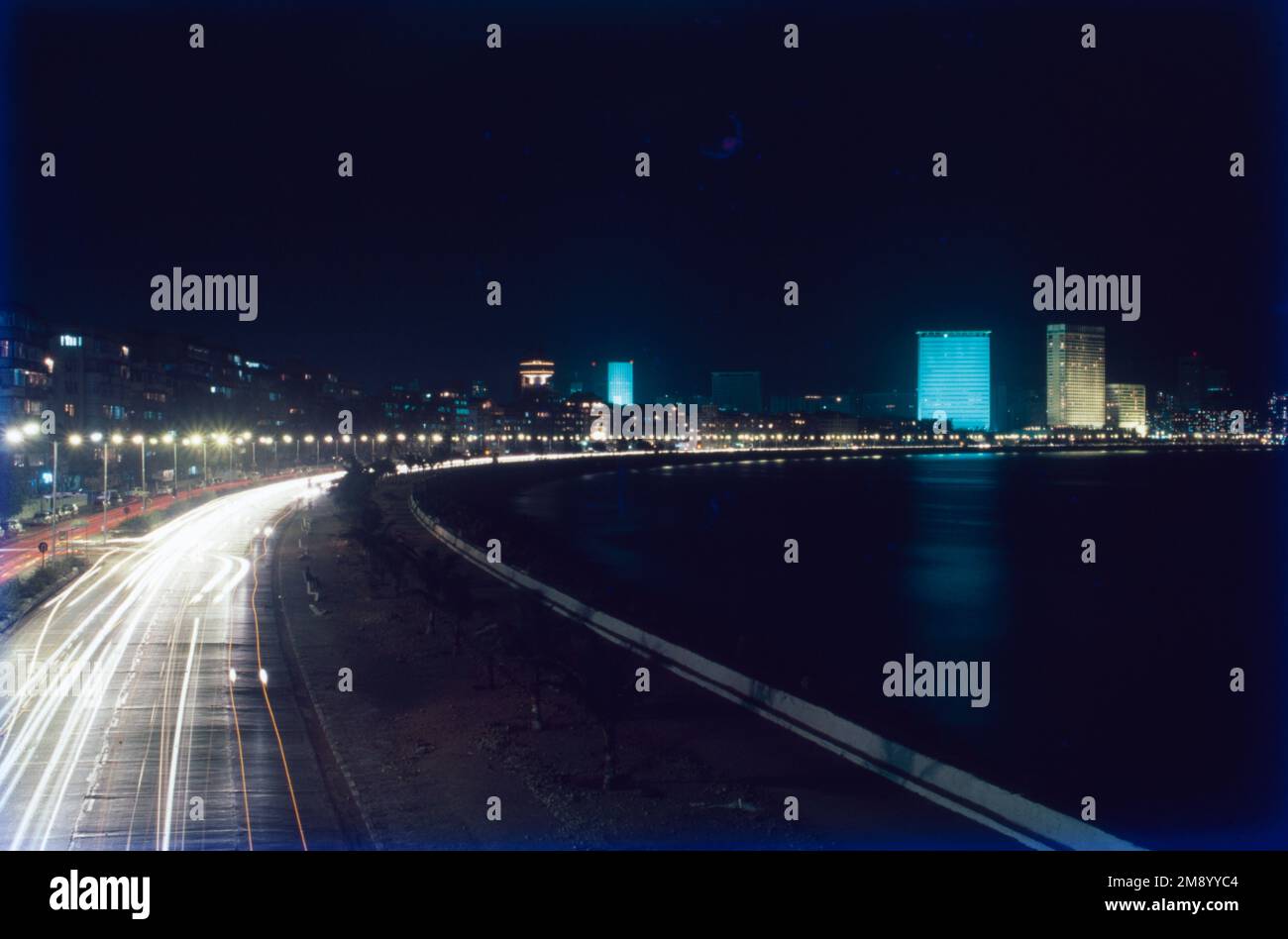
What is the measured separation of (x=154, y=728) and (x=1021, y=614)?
33.0m

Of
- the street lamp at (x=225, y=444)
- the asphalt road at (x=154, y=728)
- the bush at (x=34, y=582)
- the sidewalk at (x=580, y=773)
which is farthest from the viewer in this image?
the street lamp at (x=225, y=444)

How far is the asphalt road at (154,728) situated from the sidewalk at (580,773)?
901 millimetres

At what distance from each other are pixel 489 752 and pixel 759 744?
13.1ft

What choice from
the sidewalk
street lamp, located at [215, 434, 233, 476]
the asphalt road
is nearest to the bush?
the asphalt road

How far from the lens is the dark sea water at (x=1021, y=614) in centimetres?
1795

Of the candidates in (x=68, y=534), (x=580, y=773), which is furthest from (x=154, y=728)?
(x=68, y=534)

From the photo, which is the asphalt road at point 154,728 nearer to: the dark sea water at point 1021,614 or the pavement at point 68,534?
the pavement at point 68,534

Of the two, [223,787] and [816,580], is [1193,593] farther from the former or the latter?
[223,787]

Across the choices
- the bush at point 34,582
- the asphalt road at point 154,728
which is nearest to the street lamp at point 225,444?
the bush at point 34,582

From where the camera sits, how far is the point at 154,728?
16.9 meters

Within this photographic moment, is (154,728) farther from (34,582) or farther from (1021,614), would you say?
(1021,614)

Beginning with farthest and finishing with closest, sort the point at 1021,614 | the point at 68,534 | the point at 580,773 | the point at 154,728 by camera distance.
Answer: the point at 68,534 < the point at 1021,614 < the point at 154,728 < the point at 580,773

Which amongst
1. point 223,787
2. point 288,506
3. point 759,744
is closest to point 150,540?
point 288,506
